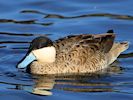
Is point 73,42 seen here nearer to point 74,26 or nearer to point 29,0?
point 74,26

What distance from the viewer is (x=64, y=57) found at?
1314 centimetres

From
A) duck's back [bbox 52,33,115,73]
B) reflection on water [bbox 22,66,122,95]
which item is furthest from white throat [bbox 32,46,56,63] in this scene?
reflection on water [bbox 22,66,122,95]

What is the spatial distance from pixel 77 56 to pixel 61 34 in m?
1.99

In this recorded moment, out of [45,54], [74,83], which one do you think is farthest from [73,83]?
[45,54]

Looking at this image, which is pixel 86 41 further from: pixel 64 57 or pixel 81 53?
pixel 64 57

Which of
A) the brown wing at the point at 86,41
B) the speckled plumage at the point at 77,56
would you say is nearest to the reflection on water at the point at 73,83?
the speckled plumage at the point at 77,56

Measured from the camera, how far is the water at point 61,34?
12.0m

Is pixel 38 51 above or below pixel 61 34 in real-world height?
below

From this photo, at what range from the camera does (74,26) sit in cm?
1575

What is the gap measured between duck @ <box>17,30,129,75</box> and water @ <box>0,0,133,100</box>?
227 mm

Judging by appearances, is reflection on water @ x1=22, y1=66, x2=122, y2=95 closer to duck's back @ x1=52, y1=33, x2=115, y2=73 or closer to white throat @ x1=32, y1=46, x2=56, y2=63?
duck's back @ x1=52, y1=33, x2=115, y2=73

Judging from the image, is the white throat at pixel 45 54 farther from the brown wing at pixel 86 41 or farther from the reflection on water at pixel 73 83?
the reflection on water at pixel 73 83

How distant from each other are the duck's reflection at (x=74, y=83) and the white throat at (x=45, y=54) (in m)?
0.32

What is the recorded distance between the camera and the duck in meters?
12.9
